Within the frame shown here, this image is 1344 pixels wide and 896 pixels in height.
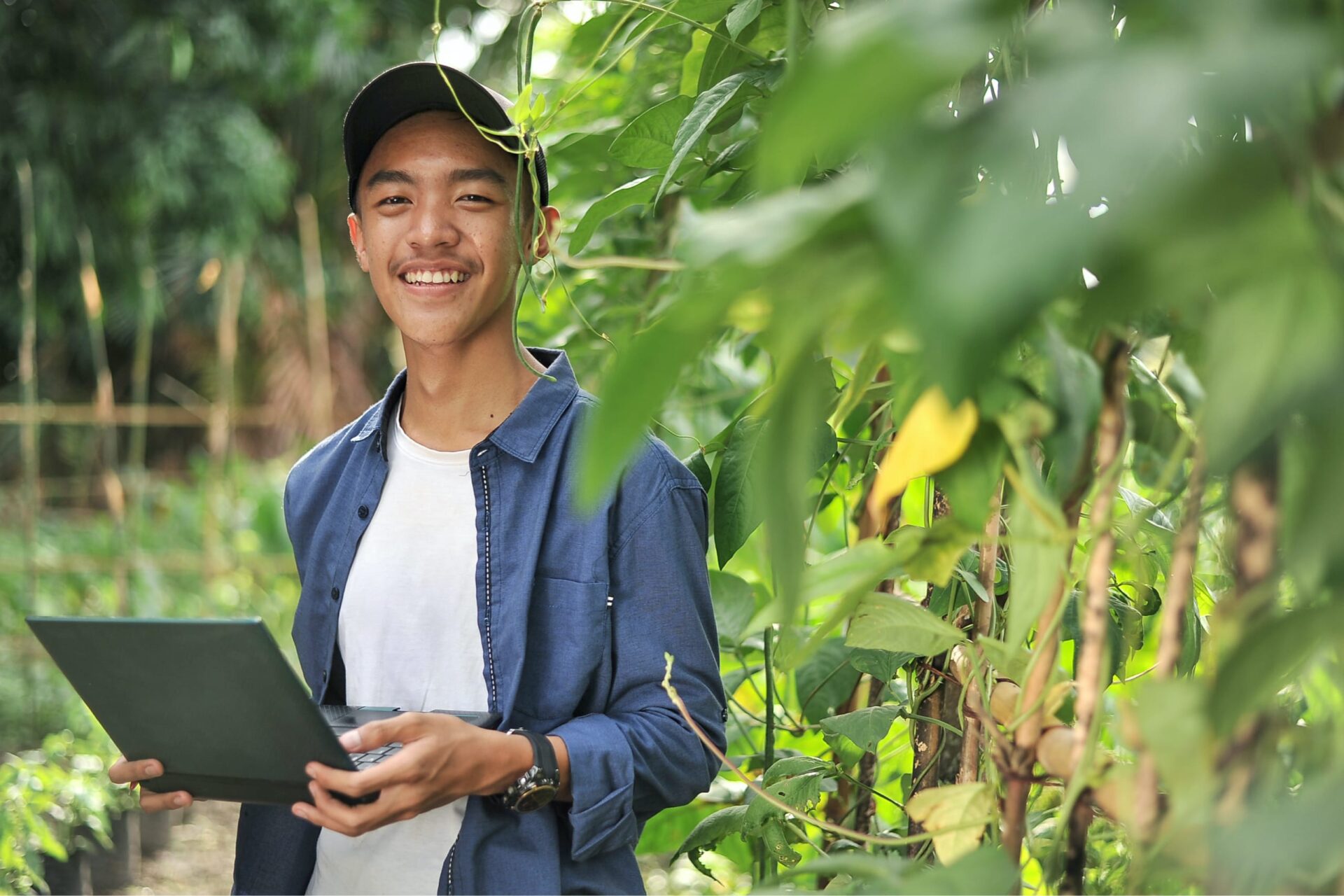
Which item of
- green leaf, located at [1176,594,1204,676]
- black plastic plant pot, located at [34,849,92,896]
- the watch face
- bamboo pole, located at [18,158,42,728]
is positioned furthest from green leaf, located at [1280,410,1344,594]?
bamboo pole, located at [18,158,42,728]

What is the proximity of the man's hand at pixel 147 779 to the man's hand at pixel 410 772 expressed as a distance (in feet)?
0.42

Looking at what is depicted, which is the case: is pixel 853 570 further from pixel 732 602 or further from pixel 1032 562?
pixel 732 602

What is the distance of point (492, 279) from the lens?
41.1 inches

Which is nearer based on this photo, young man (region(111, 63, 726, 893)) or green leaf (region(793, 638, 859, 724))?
young man (region(111, 63, 726, 893))

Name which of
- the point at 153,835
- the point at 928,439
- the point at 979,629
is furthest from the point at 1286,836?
the point at 153,835

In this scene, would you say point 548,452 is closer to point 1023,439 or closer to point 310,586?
point 310,586

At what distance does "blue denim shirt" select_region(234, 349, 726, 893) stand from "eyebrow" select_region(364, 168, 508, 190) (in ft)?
0.60

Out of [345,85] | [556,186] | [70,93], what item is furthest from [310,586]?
[345,85]

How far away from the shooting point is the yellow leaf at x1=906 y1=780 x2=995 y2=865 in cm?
47

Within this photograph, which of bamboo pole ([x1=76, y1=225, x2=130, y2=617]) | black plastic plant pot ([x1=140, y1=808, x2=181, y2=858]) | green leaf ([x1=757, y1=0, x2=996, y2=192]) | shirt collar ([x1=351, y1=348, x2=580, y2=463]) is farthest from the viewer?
bamboo pole ([x1=76, y1=225, x2=130, y2=617])

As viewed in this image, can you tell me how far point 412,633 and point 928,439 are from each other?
732mm

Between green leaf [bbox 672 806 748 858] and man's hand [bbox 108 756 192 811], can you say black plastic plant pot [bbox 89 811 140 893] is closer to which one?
man's hand [bbox 108 756 192 811]

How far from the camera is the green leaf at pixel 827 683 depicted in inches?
41.1

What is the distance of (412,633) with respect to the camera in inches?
40.1
